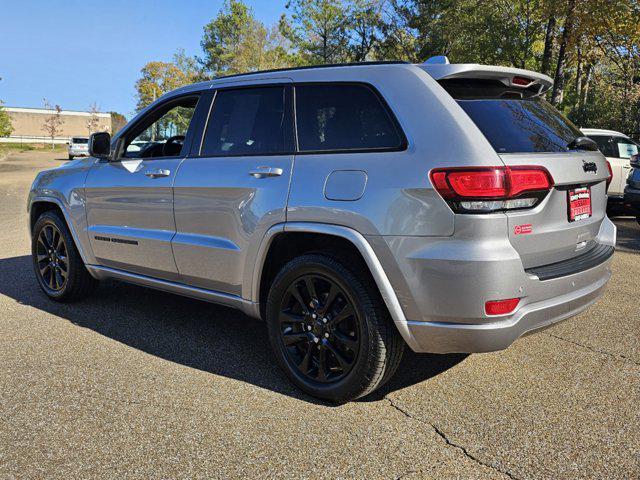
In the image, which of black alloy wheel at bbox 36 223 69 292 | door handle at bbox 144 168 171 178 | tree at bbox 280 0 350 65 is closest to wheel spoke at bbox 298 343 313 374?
door handle at bbox 144 168 171 178

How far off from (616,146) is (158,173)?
10.4 meters

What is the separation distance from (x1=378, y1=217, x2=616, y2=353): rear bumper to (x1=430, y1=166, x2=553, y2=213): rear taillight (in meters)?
0.15

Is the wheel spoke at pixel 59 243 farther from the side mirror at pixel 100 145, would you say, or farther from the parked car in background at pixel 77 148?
the parked car in background at pixel 77 148

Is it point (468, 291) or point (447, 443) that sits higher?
point (468, 291)

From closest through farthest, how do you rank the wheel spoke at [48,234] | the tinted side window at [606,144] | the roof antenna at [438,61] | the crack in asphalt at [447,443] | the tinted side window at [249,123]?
1. the crack in asphalt at [447,443]
2. the roof antenna at [438,61]
3. the tinted side window at [249,123]
4. the wheel spoke at [48,234]
5. the tinted side window at [606,144]

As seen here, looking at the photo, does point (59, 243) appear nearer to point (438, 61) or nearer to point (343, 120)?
point (343, 120)

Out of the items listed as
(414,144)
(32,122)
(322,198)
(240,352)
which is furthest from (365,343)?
(32,122)

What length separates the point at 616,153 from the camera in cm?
1146

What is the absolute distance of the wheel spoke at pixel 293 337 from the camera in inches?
132

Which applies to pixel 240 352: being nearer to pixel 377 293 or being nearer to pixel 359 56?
pixel 377 293

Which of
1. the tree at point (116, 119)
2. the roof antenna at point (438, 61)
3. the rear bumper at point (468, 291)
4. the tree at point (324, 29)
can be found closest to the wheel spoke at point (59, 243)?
the rear bumper at point (468, 291)

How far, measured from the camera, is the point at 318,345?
3.27 m

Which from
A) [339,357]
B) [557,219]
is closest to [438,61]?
[557,219]

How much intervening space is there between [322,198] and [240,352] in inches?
58.5
